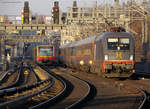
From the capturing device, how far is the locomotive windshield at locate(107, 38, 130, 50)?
20.5m

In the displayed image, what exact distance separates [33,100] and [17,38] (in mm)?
67709

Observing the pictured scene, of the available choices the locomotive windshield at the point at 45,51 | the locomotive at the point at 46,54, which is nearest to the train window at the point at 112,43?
the locomotive at the point at 46,54

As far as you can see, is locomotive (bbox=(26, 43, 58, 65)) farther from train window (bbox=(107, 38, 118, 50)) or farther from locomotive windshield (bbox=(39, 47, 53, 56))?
train window (bbox=(107, 38, 118, 50))

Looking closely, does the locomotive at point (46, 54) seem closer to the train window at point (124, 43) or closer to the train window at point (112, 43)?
the train window at point (112, 43)

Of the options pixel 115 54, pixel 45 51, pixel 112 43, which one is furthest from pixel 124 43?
Result: pixel 45 51

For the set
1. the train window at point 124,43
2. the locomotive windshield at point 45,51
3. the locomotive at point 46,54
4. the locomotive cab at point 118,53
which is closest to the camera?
the locomotive cab at point 118,53

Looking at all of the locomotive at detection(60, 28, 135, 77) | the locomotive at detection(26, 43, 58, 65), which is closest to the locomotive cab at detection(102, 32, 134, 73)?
the locomotive at detection(60, 28, 135, 77)

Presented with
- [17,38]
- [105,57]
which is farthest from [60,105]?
[17,38]

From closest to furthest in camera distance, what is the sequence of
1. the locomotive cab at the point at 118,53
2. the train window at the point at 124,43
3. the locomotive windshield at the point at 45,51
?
the locomotive cab at the point at 118,53, the train window at the point at 124,43, the locomotive windshield at the point at 45,51

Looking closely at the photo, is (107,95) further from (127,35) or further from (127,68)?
(127,35)

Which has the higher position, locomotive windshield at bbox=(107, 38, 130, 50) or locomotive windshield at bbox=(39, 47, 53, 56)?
locomotive windshield at bbox=(107, 38, 130, 50)

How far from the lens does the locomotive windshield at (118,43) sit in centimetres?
2052

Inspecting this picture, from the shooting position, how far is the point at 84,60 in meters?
26.9

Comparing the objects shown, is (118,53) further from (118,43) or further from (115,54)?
(118,43)
